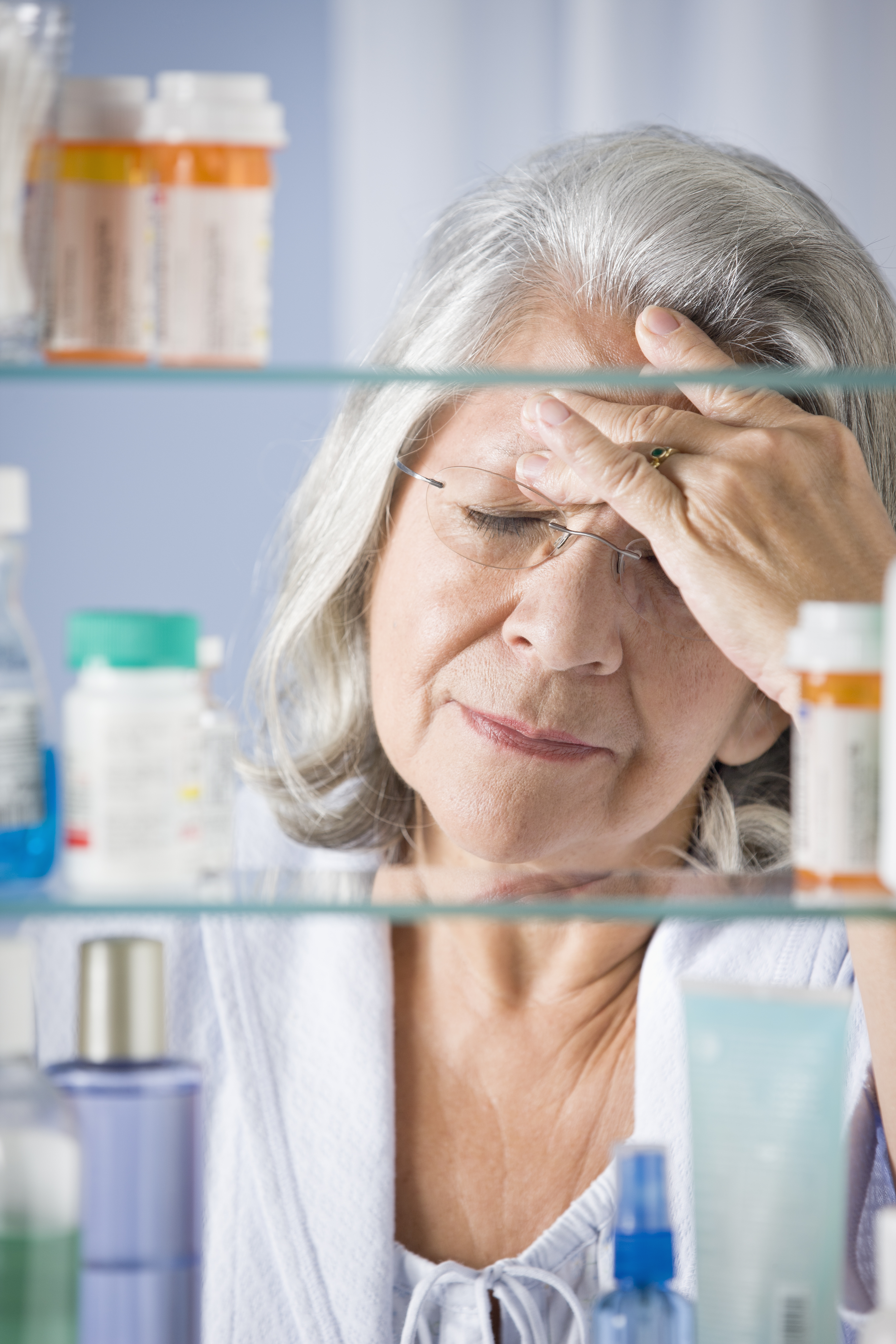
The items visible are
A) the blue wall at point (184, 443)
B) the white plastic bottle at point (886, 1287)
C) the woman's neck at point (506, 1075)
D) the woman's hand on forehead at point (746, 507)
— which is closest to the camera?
the white plastic bottle at point (886, 1287)

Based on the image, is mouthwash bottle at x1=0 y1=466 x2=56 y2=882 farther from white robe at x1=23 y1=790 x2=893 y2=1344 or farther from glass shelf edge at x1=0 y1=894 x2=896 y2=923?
white robe at x1=23 y1=790 x2=893 y2=1344

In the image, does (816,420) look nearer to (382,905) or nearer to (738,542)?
(738,542)

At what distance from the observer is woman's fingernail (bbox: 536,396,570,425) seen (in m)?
0.64

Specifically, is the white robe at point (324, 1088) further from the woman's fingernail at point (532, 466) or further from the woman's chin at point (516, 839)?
the woman's fingernail at point (532, 466)

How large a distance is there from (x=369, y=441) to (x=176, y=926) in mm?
390

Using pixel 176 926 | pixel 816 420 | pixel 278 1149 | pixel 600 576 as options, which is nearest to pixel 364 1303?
pixel 278 1149

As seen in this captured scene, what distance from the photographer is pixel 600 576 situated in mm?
723

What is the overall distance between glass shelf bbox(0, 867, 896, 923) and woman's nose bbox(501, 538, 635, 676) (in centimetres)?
16

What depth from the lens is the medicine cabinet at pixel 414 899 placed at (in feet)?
1.68

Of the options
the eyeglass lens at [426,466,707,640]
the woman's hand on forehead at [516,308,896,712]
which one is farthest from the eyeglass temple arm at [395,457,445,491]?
the woman's hand on forehead at [516,308,896,712]

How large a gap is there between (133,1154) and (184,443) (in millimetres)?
Answer: 913

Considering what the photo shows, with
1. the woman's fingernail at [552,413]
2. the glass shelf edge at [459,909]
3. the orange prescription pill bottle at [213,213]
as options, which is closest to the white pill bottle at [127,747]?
the glass shelf edge at [459,909]

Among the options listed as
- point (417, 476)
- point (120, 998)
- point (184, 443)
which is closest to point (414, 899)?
point (120, 998)

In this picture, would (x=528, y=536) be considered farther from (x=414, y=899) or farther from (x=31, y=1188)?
(x=31, y=1188)
